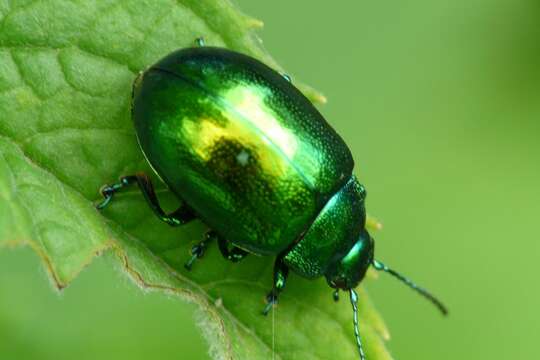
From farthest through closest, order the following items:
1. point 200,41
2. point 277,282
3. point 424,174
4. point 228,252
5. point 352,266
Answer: point 424,174, point 352,266, point 277,282, point 228,252, point 200,41

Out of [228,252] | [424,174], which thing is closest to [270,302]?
[228,252]

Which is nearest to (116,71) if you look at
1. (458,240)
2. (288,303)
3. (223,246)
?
(223,246)

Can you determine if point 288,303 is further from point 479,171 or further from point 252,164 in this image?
point 479,171

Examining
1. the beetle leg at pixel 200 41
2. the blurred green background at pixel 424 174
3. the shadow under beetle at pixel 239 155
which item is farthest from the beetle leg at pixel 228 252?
the blurred green background at pixel 424 174

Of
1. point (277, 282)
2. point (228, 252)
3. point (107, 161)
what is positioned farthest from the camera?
point (277, 282)

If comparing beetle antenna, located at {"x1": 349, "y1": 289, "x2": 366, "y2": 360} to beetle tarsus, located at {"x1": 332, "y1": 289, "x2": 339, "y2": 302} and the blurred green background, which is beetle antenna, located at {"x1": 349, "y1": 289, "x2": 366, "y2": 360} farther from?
the blurred green background

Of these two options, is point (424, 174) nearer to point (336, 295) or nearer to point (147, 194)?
point (336, 295)

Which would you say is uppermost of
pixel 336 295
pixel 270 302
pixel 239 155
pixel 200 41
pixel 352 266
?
pixel 200 41
